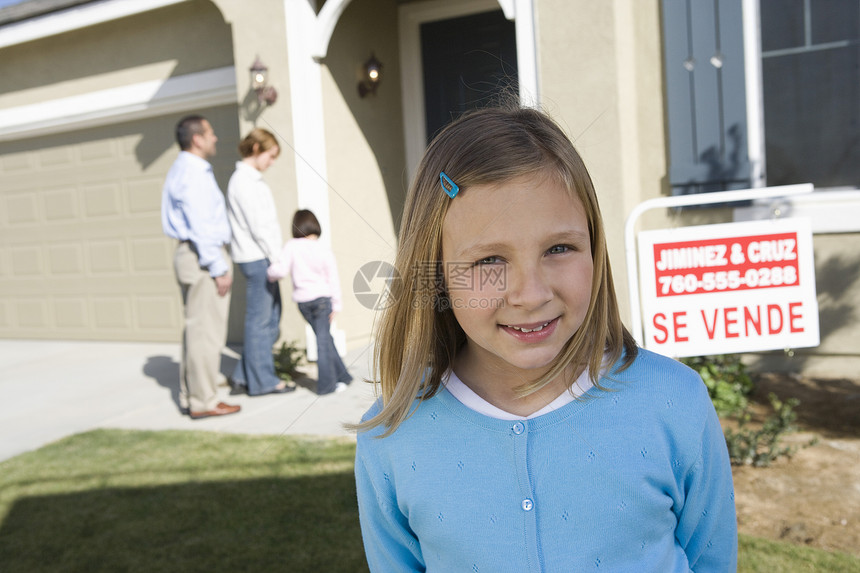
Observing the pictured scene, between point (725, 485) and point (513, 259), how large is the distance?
1.90 ft

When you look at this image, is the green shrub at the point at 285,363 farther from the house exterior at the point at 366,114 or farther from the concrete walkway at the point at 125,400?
the house exterior at the point at 366,114

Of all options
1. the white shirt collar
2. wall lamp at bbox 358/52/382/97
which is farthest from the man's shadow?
the white shirt collar

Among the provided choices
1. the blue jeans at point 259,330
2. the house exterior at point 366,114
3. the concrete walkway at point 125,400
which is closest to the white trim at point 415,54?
the house exterior at point 366,114

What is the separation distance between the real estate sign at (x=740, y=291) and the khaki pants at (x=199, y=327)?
312 centimetres

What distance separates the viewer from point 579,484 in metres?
1.22

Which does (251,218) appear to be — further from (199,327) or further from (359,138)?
Result: (359,138)

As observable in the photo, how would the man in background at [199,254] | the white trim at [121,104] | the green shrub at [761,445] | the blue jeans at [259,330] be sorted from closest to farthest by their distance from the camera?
1. the green shrub at [761,445]
2. the man in background at [199,254]
3. the blue jeans at [259,330]
4. the white trim at [121,104]

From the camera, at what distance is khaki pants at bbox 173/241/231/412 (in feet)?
15.9

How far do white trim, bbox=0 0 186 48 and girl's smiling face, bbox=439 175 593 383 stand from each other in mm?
7047

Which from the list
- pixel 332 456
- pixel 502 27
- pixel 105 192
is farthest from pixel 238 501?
pixel 105 192

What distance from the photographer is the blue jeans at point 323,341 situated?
522 cm

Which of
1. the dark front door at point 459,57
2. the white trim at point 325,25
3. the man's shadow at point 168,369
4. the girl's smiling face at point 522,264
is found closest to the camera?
the girl's smiling face at point 522,264

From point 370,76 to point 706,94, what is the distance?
3248 mm

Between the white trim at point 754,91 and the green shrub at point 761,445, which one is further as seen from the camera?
the white trim at point 754,91
